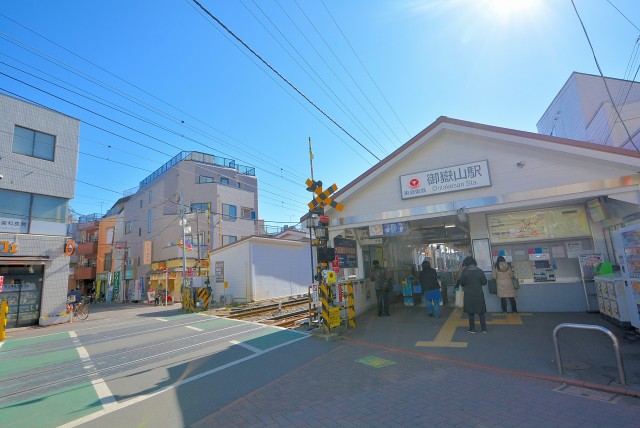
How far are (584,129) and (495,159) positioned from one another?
37.8 feet

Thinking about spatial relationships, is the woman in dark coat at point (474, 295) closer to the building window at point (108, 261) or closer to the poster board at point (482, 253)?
the poster board at point (482, 253)

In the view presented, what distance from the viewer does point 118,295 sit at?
36.7 meters

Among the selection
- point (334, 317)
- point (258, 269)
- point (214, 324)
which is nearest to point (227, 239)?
point (258, 269)

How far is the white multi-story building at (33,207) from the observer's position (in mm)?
16031

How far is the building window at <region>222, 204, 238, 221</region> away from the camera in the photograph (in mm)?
33181

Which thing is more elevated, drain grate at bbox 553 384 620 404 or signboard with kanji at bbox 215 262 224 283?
signboard with kanji at bbox 215 262 224 283

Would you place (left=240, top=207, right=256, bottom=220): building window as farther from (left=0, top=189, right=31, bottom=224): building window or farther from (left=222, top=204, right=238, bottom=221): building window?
(left=0, top=189, right=31, bottom=224): building window

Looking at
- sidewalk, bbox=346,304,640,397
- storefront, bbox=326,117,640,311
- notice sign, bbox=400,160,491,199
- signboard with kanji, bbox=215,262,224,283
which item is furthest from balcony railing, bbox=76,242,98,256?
notice sign, bbox=400,160,491,199

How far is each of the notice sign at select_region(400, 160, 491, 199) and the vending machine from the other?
3268 millimetres

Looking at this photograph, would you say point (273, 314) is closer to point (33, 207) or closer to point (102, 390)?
point (102, 390)

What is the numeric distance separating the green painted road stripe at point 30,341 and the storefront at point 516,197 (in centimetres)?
1087

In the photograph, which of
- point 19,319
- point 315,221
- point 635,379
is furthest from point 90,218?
point 635,379

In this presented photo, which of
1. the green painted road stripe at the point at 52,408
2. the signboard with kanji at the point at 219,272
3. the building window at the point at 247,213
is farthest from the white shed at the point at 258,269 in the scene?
the green painted road stripe at the point at 52,408

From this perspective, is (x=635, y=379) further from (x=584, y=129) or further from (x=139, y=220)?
(x=139, y=220)
